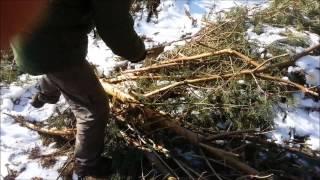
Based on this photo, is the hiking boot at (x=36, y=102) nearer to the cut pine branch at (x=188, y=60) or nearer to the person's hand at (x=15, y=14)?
the cut pine branch at (x=188, y=60)

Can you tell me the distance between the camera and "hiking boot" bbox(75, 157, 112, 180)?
7.79 feet

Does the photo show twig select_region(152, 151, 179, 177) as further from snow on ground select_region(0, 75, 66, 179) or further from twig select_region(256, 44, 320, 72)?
twig select_region(256, 44, 320, 72)

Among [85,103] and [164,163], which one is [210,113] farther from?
[85,103]

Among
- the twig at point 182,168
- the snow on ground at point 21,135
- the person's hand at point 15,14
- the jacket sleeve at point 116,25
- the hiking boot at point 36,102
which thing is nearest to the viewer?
the person's hand at point 15,14

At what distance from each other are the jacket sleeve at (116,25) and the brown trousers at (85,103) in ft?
0.70

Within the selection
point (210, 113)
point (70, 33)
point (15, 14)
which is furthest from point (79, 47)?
point (15, 14)

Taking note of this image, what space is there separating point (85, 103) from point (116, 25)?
52 cm

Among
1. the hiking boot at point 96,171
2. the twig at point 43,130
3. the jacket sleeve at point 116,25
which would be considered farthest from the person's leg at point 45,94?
the jacket sleeve at point 116,25

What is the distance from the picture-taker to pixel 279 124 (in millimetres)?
2676

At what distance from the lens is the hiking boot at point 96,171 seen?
2.37m

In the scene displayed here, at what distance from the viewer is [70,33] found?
5.82 feet

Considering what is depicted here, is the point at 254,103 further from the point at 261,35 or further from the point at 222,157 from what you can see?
the point at 261,35

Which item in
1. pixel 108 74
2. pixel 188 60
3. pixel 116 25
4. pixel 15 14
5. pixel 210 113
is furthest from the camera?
pixel 108 74

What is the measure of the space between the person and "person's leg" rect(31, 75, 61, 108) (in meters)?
0.29
